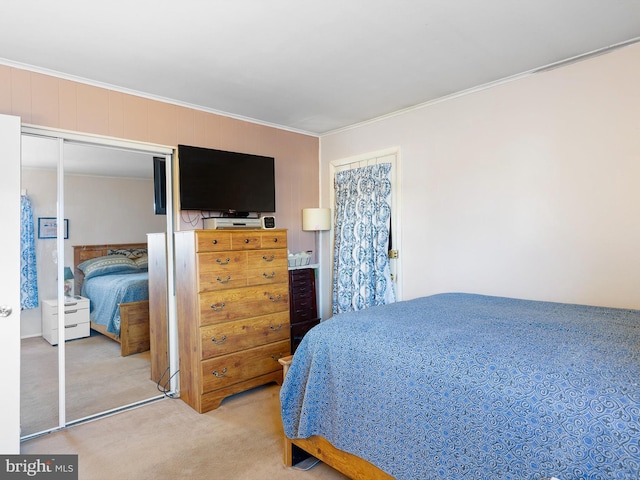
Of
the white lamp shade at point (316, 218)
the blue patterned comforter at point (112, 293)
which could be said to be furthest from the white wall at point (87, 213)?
the white lamp shade at point (316, 218)

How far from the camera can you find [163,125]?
3.23m

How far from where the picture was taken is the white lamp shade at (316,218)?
4.21 m

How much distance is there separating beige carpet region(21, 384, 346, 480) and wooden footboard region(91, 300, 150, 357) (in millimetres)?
529

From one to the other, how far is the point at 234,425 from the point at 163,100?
267cm

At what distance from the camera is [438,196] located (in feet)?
11.1

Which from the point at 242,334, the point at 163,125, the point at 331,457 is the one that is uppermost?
the point at 163,125

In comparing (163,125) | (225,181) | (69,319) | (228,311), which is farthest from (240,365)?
(163,125)

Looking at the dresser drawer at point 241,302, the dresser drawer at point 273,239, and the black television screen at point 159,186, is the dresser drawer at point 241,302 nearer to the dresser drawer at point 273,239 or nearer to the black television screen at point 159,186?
the dresser drawer at point 273,239

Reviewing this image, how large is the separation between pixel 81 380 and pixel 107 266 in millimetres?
899

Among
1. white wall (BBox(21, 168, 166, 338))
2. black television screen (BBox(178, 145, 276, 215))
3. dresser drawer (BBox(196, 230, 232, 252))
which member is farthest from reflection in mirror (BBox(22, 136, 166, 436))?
dresser drawer (BBox(196, 230, 232, 252))

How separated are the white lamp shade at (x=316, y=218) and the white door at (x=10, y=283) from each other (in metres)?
2.57

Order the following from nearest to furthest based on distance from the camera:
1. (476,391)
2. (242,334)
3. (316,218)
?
1. (476,391)
2. (242,334)
3. (316,218)

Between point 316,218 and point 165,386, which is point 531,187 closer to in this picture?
point 316,218

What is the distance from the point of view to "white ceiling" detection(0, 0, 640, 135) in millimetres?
1995
